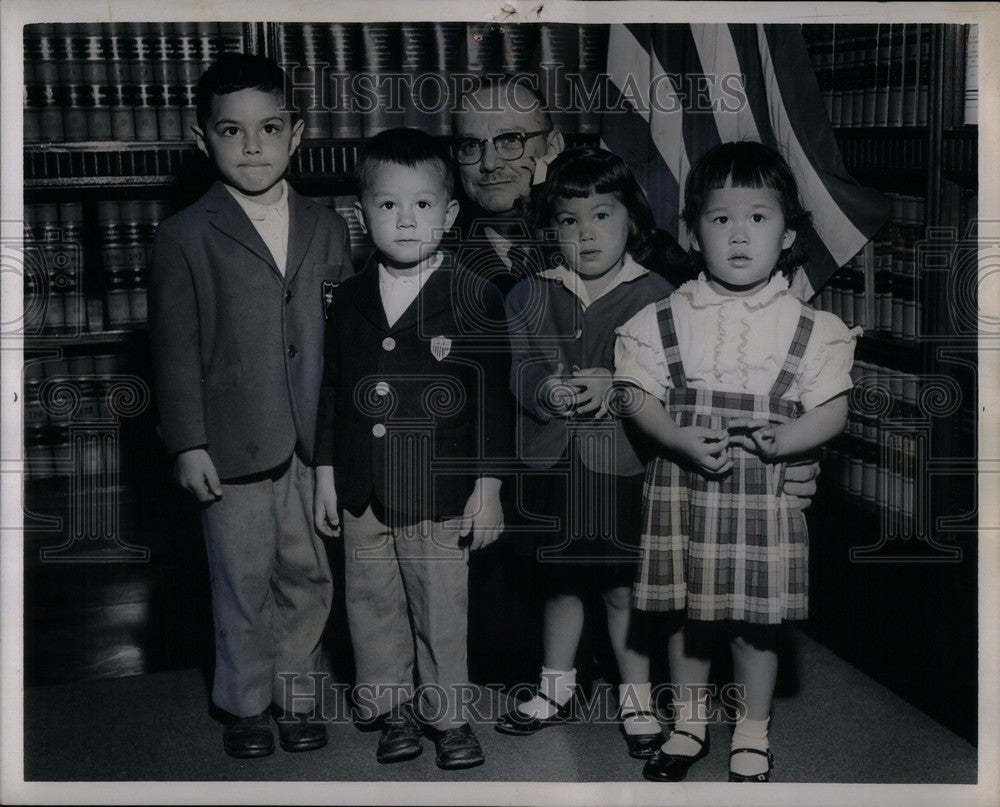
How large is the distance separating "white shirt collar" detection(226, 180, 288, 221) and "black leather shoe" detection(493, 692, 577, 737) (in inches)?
36.9

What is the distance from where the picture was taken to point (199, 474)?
1961mm

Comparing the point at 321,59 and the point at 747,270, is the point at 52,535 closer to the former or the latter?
the point at 321,59

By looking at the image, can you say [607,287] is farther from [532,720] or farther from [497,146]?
[532,720]

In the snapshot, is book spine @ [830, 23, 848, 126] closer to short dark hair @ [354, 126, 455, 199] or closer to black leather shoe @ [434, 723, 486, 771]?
short dark hair @ [354, 126, 455, 199]

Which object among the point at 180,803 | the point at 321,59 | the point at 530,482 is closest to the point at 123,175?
the point at 321,59

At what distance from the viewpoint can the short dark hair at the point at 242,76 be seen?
1.92 metres

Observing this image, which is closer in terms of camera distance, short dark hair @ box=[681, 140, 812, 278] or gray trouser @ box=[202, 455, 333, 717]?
short dark hair @ box=[681, 140, 812, 278]

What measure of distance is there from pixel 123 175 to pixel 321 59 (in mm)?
442

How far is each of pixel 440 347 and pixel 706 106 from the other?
59cm

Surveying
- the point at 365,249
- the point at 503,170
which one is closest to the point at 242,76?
the point at 365,249

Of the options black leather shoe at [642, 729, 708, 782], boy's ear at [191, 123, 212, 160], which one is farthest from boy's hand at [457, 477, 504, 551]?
boy's ear at [191, 123, 212, 160]

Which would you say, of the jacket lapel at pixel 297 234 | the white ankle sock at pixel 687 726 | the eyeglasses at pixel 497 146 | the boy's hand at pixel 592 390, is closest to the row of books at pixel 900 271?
the boy's hand at pixel 592 390

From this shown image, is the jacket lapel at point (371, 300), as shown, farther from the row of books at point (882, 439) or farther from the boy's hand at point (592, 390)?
the row of books at point (882, 439)

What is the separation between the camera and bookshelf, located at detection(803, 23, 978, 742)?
6.39 feet
